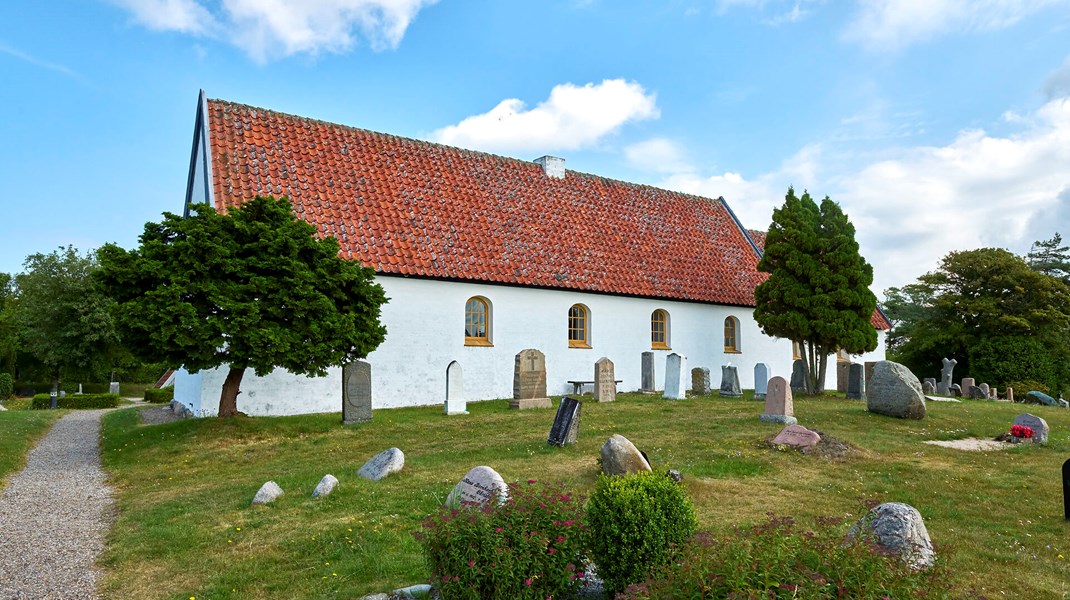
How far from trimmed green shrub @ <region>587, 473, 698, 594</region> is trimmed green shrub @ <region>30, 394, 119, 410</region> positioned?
102 feet

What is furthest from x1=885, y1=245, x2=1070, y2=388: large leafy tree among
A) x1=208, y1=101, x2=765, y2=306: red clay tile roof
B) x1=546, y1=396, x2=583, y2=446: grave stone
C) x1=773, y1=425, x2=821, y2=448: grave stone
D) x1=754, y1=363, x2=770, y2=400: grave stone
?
x1=546, y1=396, x2=583, y2=446: grave stone

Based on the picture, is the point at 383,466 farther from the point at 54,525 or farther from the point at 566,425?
the point at 54,525

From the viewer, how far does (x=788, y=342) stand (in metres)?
26.7

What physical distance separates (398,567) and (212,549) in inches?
88.7

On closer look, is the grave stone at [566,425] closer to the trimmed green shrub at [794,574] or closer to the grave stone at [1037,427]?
the trimmed green shrub at [794,574]

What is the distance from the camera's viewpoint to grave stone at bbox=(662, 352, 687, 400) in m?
19.2

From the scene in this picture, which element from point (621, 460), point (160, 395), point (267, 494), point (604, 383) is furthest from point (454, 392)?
point (160, 395)

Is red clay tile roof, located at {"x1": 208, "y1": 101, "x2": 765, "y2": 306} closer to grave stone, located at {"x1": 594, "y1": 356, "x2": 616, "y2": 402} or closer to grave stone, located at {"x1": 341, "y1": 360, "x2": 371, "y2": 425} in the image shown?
grave stone, located at {"x1": 594, "y1": 356, "x2": 616, "y2": 402}

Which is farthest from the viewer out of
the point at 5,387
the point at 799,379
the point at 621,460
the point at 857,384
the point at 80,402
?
the point at 5,387

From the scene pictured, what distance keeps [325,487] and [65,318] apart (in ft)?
121

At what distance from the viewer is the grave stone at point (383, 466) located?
9.48 m

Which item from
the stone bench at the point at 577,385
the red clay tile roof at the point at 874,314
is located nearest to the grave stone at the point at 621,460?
the stone bench at the point at 577,385

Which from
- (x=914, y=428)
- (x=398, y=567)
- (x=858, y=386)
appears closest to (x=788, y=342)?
(x=858, y=386)

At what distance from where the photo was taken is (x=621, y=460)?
8.35 m
